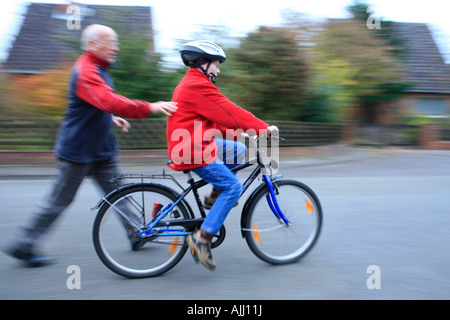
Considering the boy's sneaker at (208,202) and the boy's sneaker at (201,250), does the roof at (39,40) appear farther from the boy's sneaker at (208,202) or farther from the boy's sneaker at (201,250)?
the boy's sneaker at (201,250)

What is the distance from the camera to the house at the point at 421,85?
21031mm

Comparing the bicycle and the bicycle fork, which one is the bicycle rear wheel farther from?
the bicycle fork

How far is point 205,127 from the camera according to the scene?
3.21 metres

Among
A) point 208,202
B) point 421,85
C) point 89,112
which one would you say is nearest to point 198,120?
point 208,202

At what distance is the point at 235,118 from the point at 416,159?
31.8ft

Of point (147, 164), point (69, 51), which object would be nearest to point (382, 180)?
point (147, 164)

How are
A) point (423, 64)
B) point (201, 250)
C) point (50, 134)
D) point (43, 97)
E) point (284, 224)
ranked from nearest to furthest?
point (201, 250), point (284, 224), point (50, 134), point (43, 97), point (423, 64)

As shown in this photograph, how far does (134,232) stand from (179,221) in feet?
1.28

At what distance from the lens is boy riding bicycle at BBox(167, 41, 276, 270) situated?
10.2ft

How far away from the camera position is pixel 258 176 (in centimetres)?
356

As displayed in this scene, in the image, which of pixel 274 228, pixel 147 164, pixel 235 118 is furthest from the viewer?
pixel 147 164

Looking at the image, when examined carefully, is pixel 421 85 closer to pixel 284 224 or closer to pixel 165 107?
pixel 284 224

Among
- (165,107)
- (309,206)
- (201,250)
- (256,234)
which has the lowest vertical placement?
(201,250)
